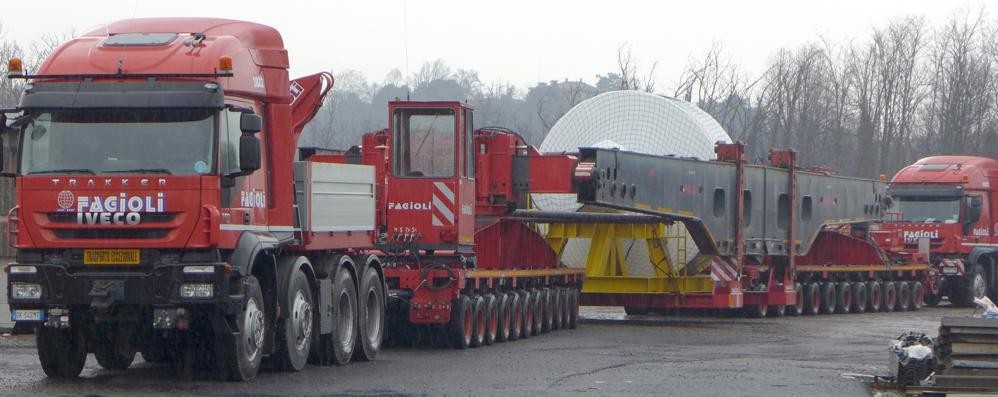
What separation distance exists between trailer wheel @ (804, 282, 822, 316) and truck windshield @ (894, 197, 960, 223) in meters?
6.10

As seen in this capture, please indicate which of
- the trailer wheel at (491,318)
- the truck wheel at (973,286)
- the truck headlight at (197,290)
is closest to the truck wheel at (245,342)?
the truck headlight at (197,290)

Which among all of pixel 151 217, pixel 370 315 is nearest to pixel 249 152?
pixel 151 217

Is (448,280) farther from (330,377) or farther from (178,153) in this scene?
(178,153)

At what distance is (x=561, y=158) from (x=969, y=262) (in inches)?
707

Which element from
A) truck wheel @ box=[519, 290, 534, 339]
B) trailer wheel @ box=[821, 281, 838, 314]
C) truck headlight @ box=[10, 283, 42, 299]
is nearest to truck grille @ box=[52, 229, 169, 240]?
truck headlight @ box=[10, 283, 42, 299]

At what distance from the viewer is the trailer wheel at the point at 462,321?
19.3 meters

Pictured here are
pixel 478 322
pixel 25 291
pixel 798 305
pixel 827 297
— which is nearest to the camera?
pixel 25 291

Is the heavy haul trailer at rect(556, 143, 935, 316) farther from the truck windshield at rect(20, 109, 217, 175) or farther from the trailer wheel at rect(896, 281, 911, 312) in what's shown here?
the truck windshield at rect(20, 109, 217, 175)

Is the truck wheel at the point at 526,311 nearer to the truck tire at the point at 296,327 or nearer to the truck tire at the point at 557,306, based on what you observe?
the truck tire at the point at 557,306

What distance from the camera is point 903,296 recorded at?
3594cm

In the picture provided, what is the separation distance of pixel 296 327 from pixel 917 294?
79.8 feet

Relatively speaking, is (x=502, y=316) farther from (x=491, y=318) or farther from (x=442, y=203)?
(x=442, y=203)

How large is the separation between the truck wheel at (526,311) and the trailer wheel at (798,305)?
33.0ft

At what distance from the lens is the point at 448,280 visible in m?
19.2
